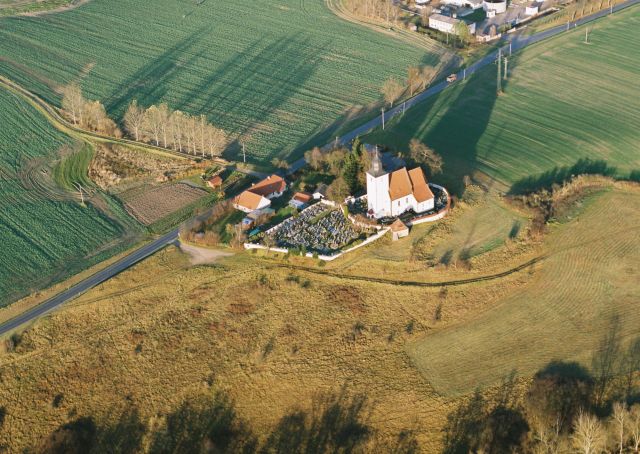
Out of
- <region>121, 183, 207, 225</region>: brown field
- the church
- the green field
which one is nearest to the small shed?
the church

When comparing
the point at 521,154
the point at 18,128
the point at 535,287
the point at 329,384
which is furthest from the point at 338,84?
the point at 329,384

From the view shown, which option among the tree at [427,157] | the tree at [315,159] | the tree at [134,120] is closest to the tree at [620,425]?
the tree at [427,157]

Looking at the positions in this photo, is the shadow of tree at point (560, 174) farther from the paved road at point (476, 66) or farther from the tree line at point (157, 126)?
the tree line at point (157, 126)

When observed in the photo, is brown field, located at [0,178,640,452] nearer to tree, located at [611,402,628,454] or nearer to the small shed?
the small shed

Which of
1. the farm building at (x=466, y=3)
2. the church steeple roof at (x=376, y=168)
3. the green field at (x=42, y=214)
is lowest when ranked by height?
the green field at (x=42, y=214)

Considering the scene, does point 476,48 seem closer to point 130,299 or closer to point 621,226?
point 621,226

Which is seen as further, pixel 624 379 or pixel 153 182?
pixel 153 182
